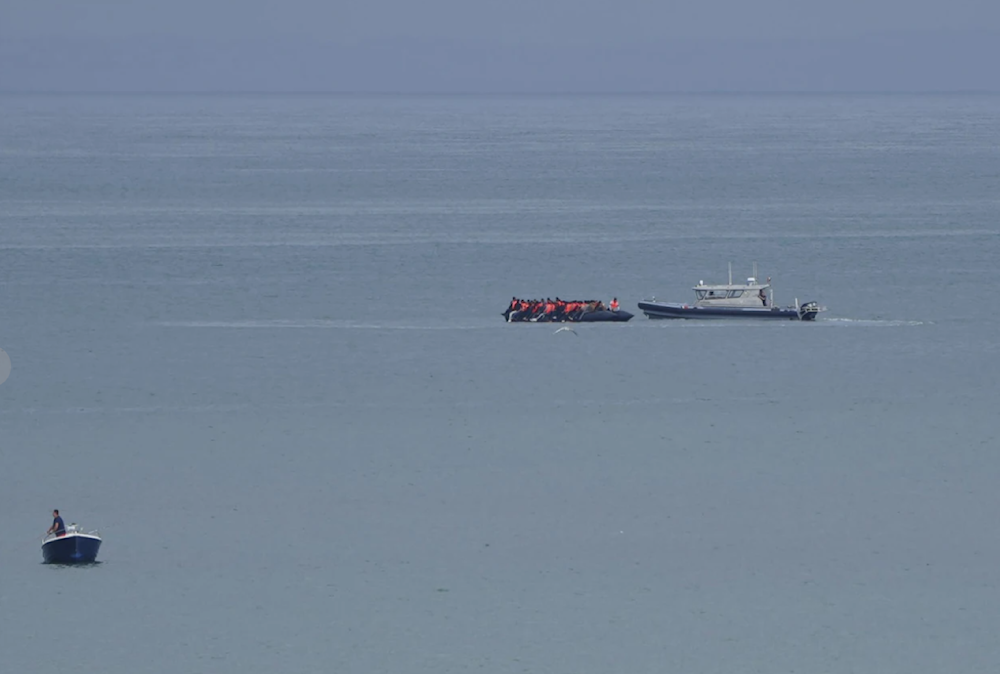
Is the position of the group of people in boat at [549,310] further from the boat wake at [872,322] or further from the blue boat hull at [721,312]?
the boat wake at [872,322]

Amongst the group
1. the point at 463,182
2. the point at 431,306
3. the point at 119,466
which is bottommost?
the point at 119,466

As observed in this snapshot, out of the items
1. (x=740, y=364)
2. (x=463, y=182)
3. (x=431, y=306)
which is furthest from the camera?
(x=463, y=182)

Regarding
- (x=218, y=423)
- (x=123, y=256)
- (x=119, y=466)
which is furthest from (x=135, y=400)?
(x=123, y=256)

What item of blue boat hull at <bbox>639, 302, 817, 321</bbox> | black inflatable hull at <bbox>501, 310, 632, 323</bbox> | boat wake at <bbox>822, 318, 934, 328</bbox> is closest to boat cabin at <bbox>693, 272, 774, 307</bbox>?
blue boat hull at <bbox>639, 302, 817, 321</bbox>

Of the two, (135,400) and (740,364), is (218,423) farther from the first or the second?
Answer: (740,364)

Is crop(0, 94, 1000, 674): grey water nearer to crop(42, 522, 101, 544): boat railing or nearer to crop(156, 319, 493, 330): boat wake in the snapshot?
crop(156, 319, 493, 330): boat wake

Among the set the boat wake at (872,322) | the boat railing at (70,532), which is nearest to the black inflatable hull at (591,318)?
the boat wake at (872,322)

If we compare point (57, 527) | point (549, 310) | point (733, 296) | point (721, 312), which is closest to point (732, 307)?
point (721, 312)
